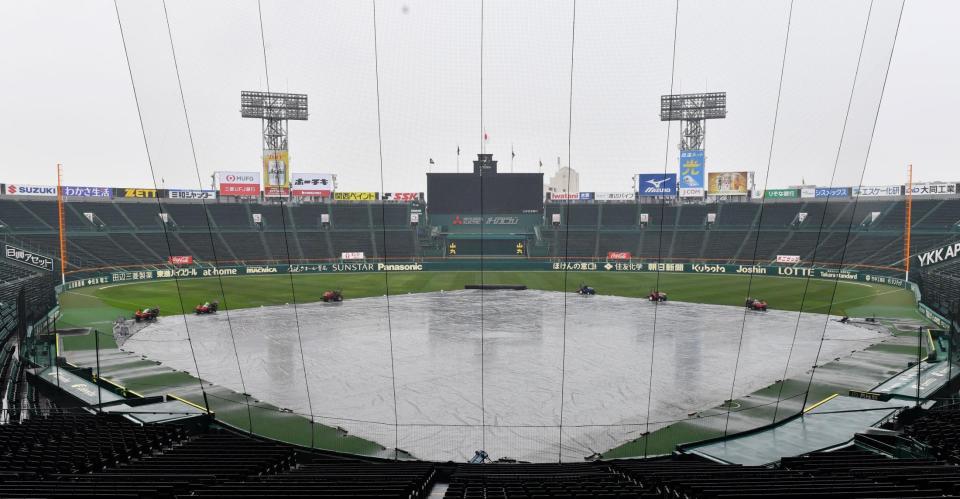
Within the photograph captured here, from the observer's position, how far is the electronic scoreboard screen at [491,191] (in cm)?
5959

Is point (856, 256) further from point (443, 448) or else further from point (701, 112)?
point (443, 448)

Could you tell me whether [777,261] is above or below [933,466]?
below

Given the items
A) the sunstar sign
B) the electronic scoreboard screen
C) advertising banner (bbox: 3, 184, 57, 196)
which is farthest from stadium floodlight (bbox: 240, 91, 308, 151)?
the sunstar sign

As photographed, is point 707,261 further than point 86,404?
Yes

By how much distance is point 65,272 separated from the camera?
40.6 meters

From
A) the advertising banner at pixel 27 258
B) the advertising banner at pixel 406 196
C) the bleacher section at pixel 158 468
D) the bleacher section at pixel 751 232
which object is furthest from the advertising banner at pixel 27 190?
the bleacher section at pixel 158 468

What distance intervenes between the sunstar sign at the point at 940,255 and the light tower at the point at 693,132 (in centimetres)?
2469

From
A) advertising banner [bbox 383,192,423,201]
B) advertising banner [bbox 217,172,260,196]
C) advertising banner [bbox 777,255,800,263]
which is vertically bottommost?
advertising banner [bbox 777,255,800,263]

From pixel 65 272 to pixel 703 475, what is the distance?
47.5 m

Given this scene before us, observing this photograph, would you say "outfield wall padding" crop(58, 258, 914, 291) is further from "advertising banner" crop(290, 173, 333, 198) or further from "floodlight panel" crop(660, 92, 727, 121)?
"floodlight panel" crop(660, 92, 727, 121)

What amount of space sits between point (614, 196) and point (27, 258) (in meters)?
64.0

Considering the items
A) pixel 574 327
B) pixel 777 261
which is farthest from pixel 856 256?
pixel 574 327

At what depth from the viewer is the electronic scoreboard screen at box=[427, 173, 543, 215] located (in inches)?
2346

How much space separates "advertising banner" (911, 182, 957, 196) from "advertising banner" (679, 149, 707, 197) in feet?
75.0
